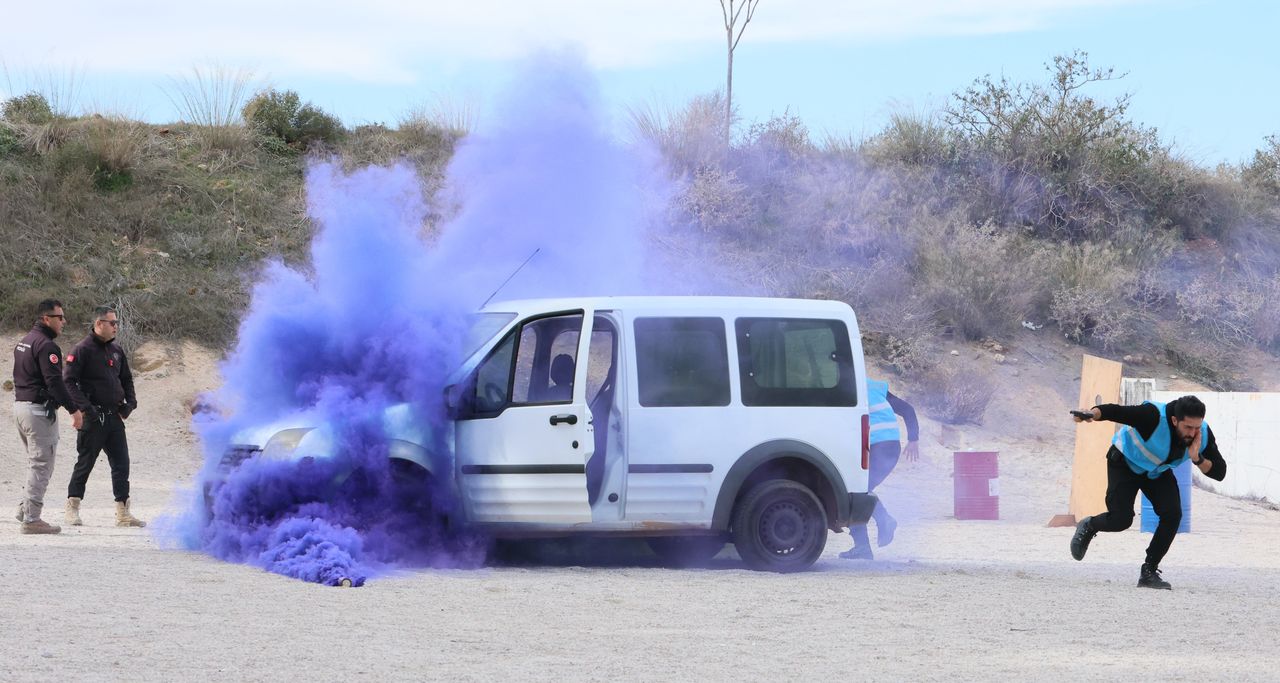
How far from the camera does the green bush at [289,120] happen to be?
35000 millimetres

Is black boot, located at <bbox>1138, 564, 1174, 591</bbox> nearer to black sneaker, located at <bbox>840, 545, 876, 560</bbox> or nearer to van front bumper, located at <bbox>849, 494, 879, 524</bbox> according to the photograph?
van front bumper, located at <bbox>849, 494, 879, 524</bbox>

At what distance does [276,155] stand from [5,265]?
8272mm

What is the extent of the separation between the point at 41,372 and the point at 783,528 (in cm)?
650

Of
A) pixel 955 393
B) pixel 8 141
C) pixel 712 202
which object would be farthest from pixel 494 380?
pixel 8 141

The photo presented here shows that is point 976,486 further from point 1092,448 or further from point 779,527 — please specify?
point 779,527

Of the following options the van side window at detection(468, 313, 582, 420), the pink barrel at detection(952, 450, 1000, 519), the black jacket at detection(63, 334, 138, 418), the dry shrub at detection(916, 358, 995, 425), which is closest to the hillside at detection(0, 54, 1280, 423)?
the dry shrub at detection(916, 358, 995, 425)

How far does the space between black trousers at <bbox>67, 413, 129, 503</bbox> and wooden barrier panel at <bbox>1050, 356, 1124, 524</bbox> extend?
9474 millimetres

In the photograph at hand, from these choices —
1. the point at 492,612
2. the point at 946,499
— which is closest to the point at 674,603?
the point at 492,612

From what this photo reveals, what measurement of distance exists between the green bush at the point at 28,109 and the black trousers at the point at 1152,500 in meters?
27.5

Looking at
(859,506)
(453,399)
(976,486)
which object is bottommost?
(976,486)

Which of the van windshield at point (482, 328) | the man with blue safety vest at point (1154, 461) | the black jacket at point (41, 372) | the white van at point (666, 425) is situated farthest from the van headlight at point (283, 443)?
the man with blue safety vest at point (1154, 461)

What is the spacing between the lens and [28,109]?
32.7m

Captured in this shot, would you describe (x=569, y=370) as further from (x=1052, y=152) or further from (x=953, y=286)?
(x=1052, y=152)

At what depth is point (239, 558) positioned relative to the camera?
10.3 meters
